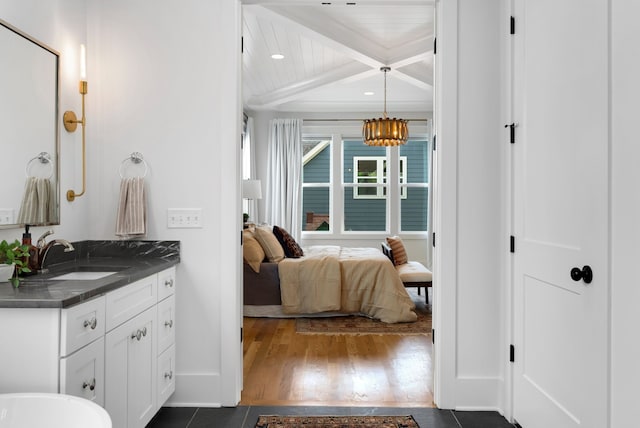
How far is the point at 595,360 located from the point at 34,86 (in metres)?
2.71

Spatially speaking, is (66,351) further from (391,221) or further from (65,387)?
(391,221)

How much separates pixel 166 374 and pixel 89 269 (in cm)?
68

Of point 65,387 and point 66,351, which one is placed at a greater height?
point 66,351

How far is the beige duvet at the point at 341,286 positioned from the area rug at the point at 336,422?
7.11 feet

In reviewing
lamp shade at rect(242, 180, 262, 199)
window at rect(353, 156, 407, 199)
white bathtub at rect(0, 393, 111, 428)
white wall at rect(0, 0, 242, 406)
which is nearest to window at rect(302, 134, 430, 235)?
Answer: window at rect(353, 156, 407, 199)

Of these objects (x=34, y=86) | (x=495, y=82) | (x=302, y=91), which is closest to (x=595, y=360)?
(x=495, y=82)

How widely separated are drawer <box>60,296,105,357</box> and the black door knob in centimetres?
185

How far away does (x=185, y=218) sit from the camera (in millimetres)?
2797

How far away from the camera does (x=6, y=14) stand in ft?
7.08

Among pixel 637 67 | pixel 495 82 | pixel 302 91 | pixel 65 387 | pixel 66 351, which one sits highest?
pixel 302 91

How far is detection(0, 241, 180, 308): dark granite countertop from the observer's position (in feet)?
5.34

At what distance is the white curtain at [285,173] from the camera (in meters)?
7.53

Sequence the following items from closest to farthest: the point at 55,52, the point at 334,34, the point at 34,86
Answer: the point at 34,86
the point at 55,52
the point at 334,34

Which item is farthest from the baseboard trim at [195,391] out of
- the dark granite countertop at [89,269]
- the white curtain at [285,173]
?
the white curtain at [285,173]
